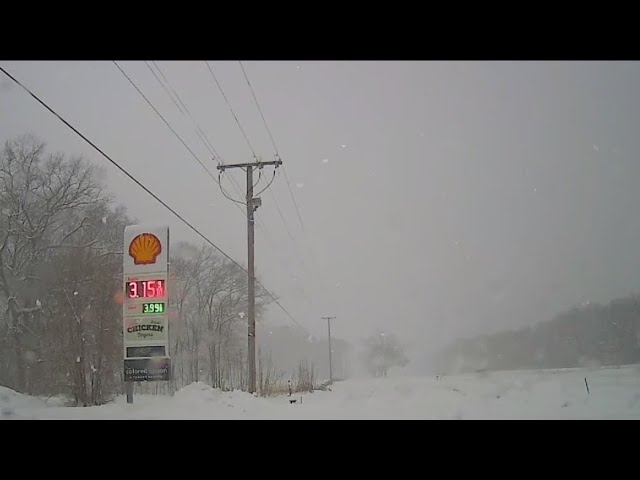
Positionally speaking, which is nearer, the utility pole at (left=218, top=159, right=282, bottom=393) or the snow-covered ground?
the snow-covered ground

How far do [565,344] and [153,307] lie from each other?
28.4 feet

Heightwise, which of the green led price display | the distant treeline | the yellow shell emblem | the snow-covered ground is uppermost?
the yellow shell emblem

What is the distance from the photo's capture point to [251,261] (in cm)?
1550

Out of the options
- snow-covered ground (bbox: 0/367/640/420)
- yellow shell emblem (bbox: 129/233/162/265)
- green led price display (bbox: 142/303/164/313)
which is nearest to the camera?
snow-covered ground (bbox: 0/367/640/420)

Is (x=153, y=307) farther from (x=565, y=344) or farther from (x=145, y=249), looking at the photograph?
(x=565, y=344)

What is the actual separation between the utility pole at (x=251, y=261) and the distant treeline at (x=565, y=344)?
169 inches

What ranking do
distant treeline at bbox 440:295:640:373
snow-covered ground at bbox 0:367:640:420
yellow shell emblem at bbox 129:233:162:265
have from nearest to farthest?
snow-covered ground at bbox 0:367:640:420
distant treeline at bbox 440:295:640:373
yellow shell emblem at bbox 129:233:162:265

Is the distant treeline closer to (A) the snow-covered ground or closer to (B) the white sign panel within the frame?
(A) the snow-covered ground

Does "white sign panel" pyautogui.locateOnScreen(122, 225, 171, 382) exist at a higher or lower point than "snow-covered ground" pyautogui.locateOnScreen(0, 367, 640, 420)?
higher

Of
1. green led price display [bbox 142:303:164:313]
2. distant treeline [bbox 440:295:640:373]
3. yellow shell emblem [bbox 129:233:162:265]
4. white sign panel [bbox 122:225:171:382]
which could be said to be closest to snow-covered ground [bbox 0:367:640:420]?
white sign panel [bbox 122:225:171:382]

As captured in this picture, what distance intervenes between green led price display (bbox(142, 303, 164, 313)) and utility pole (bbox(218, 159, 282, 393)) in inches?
129

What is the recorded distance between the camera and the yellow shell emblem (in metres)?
11.9

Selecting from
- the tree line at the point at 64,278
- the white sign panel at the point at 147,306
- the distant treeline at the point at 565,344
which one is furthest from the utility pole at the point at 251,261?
the distant treeline at the point at 565,344
